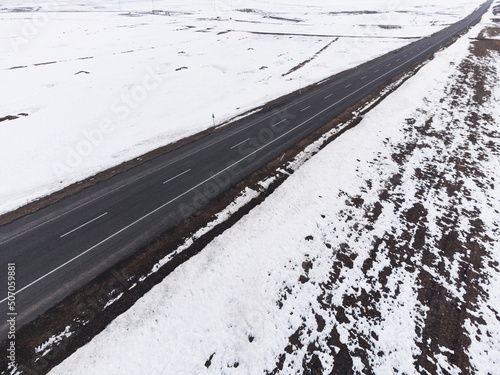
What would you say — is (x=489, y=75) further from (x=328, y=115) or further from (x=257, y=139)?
(x=257, y=139)

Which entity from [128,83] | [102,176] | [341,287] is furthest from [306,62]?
[341,287]

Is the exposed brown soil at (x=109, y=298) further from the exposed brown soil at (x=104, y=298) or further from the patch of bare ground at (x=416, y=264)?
the patch of bare ground at (x=416, y=264)

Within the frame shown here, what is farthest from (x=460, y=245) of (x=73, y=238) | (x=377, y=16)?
(x=377, y=16)
